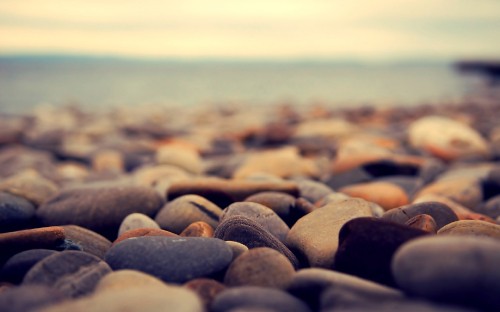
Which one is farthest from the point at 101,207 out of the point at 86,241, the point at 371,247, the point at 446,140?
the point at 446,140

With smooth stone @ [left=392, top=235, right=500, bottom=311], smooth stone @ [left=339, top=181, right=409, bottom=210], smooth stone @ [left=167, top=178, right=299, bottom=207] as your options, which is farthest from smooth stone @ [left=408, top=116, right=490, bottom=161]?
smooth stone @ [left=392, top=235, right=500, bottom=311]

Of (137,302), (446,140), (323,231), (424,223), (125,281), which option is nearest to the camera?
(137,302)

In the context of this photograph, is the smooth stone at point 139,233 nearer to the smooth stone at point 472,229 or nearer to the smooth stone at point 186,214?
the smooth stone at point 186,214

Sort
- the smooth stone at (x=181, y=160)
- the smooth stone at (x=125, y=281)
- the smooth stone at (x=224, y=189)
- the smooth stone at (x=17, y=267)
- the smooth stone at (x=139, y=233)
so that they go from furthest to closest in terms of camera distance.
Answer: the smooth stone at (x=181, y=160) < the smooth stone at (x=224, y=189) < the smooth stone at (x=139, y=233) < the smooth stone at (x=17, y=267) < the smooth stone at (x=125, y=281)

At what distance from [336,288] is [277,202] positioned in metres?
1.15

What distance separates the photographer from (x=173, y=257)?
1.78m

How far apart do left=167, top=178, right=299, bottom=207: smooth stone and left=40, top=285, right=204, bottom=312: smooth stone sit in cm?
149

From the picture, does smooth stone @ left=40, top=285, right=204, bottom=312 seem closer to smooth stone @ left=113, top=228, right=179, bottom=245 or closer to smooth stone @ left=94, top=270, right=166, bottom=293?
smooth stone @ left=94, top=270, right=166, bottom=293

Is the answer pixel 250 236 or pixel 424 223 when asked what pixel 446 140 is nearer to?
pixel 424 223

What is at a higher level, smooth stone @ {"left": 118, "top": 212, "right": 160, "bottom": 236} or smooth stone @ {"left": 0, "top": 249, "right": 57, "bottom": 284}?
smooth stone @ {"left": 0, "top": 249, "right": 57, "bottom": 284}

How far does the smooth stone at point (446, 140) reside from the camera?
16.1 ft

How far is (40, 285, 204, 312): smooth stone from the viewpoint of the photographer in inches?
49.5

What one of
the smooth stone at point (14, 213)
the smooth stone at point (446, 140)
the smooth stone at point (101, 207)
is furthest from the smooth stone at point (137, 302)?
the smooth stone at point (446, 140)

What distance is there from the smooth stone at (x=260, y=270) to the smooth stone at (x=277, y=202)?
792mm
